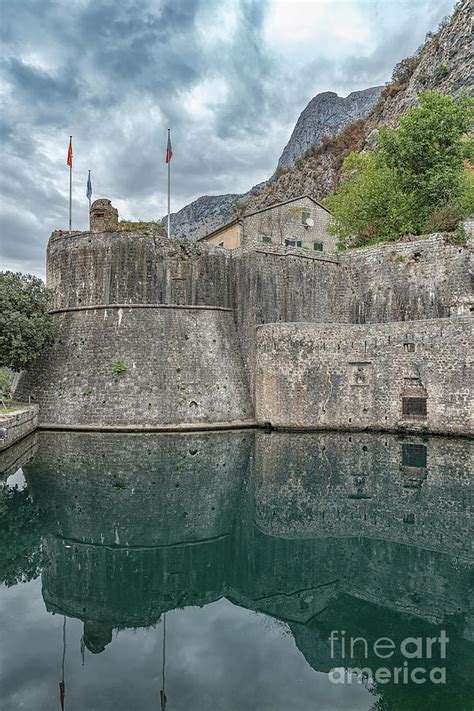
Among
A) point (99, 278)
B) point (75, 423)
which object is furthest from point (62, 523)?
point (99, 278)

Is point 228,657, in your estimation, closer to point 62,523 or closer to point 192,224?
point 62,523

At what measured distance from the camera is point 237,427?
2067cm

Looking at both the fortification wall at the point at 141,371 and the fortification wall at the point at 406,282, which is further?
the fortification wall at the point at 406,282

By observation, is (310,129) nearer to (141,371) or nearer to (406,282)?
(406,282)

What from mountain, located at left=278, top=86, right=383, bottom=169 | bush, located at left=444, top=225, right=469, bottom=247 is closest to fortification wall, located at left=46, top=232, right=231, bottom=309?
bush, located at left=444, top=225, right=469, bottom=247

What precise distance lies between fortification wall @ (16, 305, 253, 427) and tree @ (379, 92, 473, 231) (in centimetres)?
1322

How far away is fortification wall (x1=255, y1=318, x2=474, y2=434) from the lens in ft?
63.0

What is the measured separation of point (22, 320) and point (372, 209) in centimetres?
1957

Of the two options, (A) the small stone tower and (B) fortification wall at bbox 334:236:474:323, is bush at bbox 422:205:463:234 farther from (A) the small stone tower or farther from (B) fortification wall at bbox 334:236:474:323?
(A) the small stone tower

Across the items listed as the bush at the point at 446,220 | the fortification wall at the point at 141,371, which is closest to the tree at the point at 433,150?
the bush at the point at 446,220

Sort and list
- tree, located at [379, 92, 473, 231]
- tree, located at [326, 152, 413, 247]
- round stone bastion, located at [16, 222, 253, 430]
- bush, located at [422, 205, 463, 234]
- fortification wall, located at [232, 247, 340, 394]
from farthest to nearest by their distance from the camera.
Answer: tree, located at [326, 152, 413, 247]
tree, located at [379, 92, 473, 231]
fortification wall, located at [232, 247, 340, 394]
bush, located at [422, 205, 463, 234]
round stone bastion, located at [16, 222, 253, 430]

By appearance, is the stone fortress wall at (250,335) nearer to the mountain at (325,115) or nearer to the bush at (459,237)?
the bush at (459,237)

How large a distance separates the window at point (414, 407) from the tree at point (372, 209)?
34.9 feet

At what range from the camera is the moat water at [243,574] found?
491cm
